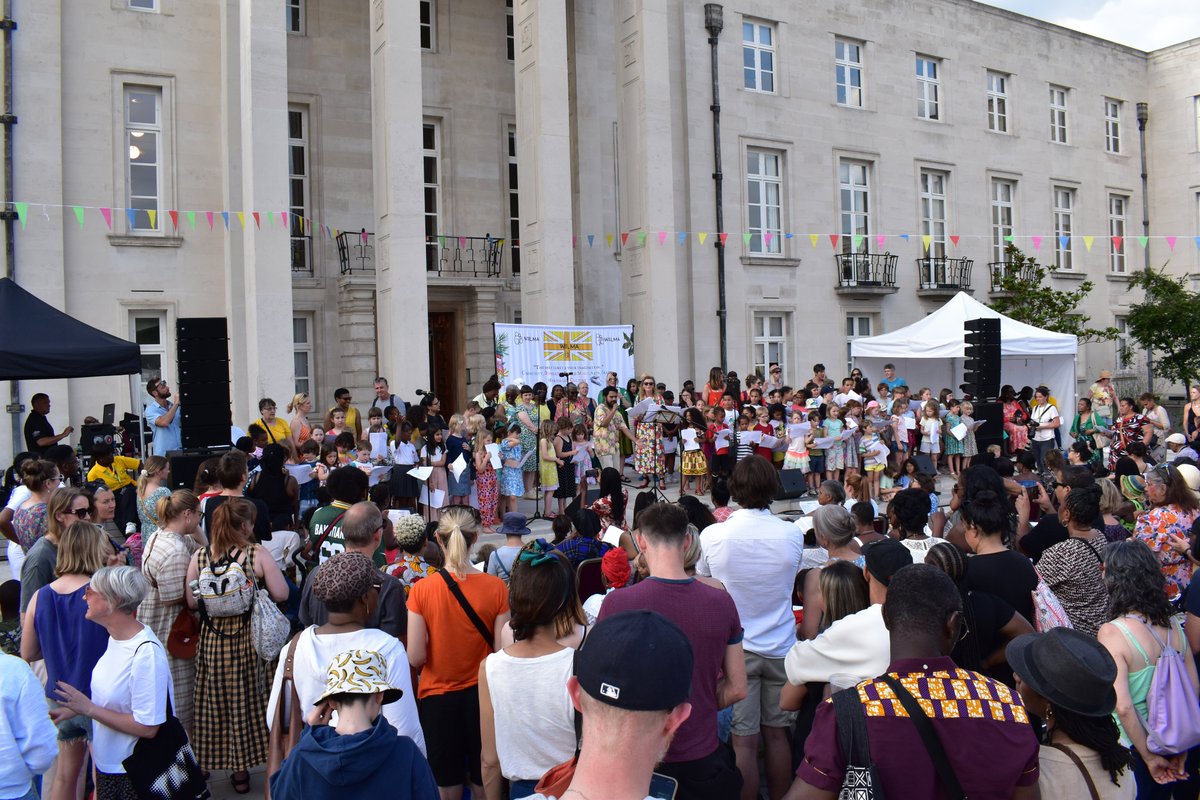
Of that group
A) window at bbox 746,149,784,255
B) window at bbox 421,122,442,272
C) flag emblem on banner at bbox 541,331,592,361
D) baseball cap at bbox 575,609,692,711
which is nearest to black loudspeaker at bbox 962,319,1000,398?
flag emblem on banner at bbox 541,331,592,361

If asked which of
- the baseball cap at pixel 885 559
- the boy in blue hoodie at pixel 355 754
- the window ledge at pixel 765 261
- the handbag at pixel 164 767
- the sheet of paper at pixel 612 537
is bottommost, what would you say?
the handbag at pixel 164 767

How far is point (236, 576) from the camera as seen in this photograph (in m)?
5.01

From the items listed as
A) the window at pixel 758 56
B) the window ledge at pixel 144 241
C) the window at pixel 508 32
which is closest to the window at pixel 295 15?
the window at pixel 508 32

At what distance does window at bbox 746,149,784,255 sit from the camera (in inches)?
898

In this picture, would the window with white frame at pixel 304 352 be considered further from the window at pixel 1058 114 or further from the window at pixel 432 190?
the window at pixel 1058 114

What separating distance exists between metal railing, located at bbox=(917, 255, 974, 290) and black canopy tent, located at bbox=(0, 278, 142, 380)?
20010 mm

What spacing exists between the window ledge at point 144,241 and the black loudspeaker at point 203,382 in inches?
320

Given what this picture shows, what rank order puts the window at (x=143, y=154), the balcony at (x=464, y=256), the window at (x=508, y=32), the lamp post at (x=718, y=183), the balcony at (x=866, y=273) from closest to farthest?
the window at (x=143, y=154) → the balcony at (x=464, y=256) → the window at (x=508, y=32) → the lamp post at (x=718, y=183) → the balcony at (x=866, y=273)

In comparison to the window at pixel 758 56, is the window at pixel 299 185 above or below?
below

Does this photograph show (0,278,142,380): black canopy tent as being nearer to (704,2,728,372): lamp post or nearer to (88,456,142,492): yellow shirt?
(88,456,142,492): yellow shirt

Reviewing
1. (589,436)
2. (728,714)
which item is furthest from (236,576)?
(589,436)

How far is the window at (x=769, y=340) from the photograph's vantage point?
22.8 m

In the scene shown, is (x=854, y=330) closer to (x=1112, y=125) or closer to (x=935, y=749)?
(x=1112, y=125)

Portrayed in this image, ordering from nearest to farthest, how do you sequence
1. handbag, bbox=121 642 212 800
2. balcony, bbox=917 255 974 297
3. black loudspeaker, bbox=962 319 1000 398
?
handbag, bbox=121 642 212 800 < black loudspeaker, bbox=962 319 1000 398 < balcony, bbox=917 255 974 297
